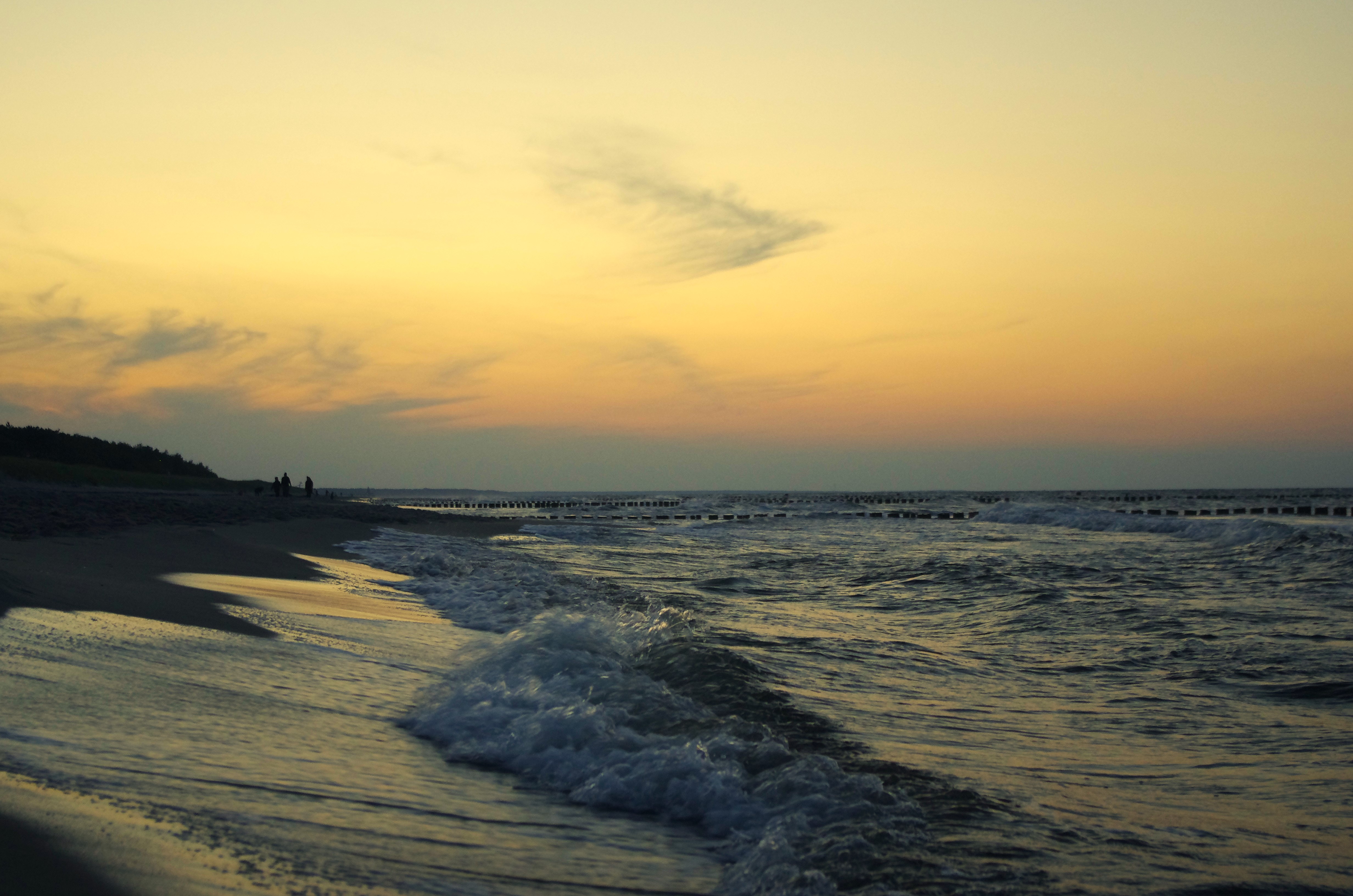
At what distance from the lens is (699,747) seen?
16.2 ft

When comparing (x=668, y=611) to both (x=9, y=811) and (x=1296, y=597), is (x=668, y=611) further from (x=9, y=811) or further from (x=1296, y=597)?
(x=1296, y=597)

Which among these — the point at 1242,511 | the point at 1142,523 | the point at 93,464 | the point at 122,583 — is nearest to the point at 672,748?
the point at 122,583

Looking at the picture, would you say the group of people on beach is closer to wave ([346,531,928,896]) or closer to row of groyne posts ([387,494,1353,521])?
row of groyne posts ([387,494,1353,521])

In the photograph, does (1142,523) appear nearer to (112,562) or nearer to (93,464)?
(112,562)

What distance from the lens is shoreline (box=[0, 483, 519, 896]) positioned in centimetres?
282

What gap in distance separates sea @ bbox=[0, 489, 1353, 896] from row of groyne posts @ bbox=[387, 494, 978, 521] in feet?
134

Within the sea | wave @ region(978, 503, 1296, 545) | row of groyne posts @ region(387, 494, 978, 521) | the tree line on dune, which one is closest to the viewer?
the sea

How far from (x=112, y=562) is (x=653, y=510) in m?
70.0

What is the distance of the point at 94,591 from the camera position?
321 inches

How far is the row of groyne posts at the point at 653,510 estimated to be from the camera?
2274 inches

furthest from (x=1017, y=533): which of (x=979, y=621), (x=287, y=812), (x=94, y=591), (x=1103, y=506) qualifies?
(x=1103, y=506)

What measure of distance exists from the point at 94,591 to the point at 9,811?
5964 mm

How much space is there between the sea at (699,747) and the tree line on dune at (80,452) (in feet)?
154

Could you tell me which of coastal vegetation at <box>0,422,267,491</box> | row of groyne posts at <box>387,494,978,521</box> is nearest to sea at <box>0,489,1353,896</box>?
coastal vegetation at <box>0,422,267,491</box>
